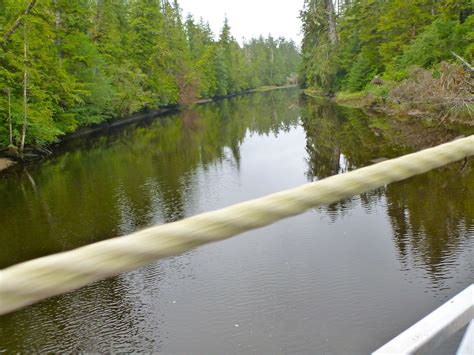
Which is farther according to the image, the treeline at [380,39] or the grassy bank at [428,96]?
the treeline at [380,39]

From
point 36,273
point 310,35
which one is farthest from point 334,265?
point 310,35

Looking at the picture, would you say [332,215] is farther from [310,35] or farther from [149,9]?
[310,35]

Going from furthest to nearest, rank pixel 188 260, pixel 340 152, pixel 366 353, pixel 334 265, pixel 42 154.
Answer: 1. pixel 42 154
2. pixel 340 152
3. pixel 188 260
4. pixel 334 265
5. pixel 366 353

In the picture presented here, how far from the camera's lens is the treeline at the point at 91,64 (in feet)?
64.5

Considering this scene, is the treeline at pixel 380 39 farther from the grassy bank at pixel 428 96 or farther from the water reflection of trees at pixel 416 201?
the water reflection of trees at pixel 416 201

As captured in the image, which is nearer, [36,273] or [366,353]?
[36,273]

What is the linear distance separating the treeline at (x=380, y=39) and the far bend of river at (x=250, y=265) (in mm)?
11364

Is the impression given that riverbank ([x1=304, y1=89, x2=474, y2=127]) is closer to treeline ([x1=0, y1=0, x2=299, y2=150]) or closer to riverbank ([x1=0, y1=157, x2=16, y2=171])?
treeline ([x1=0, y1=0, x2=299, y2=150])

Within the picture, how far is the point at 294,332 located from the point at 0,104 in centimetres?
1872

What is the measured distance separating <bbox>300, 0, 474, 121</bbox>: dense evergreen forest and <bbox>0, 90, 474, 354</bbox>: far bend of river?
14.7ft

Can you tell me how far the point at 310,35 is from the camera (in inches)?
2060

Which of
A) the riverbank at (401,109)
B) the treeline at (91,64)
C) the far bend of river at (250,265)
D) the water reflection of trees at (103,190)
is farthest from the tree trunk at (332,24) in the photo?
the far bend of river at (250,265)

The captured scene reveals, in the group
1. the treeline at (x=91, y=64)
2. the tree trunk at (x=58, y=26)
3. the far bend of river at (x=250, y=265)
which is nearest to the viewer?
the far bend of river at (x=250, y=265)

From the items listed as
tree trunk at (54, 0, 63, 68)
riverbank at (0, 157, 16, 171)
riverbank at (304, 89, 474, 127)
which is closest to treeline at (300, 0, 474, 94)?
riverbank at (304, 89, 474, 127)
